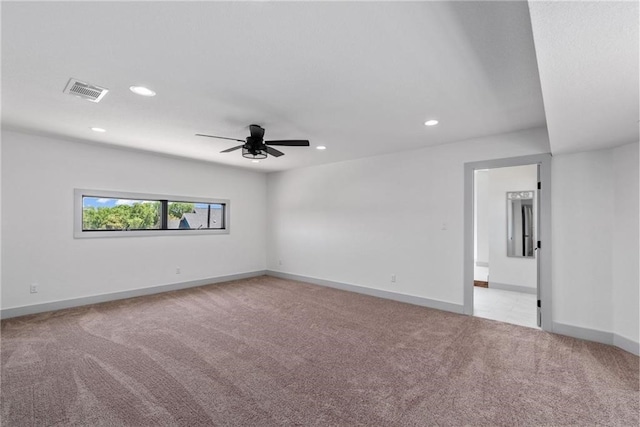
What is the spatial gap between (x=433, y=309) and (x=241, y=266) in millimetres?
4223

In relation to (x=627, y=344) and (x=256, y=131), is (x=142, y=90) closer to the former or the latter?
(x=256, y=131)

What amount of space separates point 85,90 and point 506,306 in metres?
6.07

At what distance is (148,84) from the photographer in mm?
2590

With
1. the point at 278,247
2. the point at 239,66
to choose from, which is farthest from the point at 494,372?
the point at 278,247

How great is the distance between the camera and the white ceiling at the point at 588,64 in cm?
120

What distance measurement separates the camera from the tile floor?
4.10 meters

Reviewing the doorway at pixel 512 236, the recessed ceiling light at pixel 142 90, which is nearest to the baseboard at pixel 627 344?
the doorway at pixel 512 236

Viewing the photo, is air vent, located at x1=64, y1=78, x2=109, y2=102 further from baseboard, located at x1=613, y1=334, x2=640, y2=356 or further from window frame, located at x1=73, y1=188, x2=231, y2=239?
baseboard, located at x1=613, y1=334, x2=640, y2=356

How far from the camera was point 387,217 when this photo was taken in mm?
5180

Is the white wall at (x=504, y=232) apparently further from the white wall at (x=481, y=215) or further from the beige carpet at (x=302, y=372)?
the beige carpet at (x=302, y=372)

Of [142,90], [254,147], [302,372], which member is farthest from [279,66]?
[302,372]

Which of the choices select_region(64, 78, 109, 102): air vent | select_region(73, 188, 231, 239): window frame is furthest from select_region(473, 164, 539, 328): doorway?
select_region(64, 78, 109, 102): air vent

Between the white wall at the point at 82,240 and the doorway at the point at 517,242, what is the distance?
480 centimetres

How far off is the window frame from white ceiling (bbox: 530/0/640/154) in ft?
18.8
